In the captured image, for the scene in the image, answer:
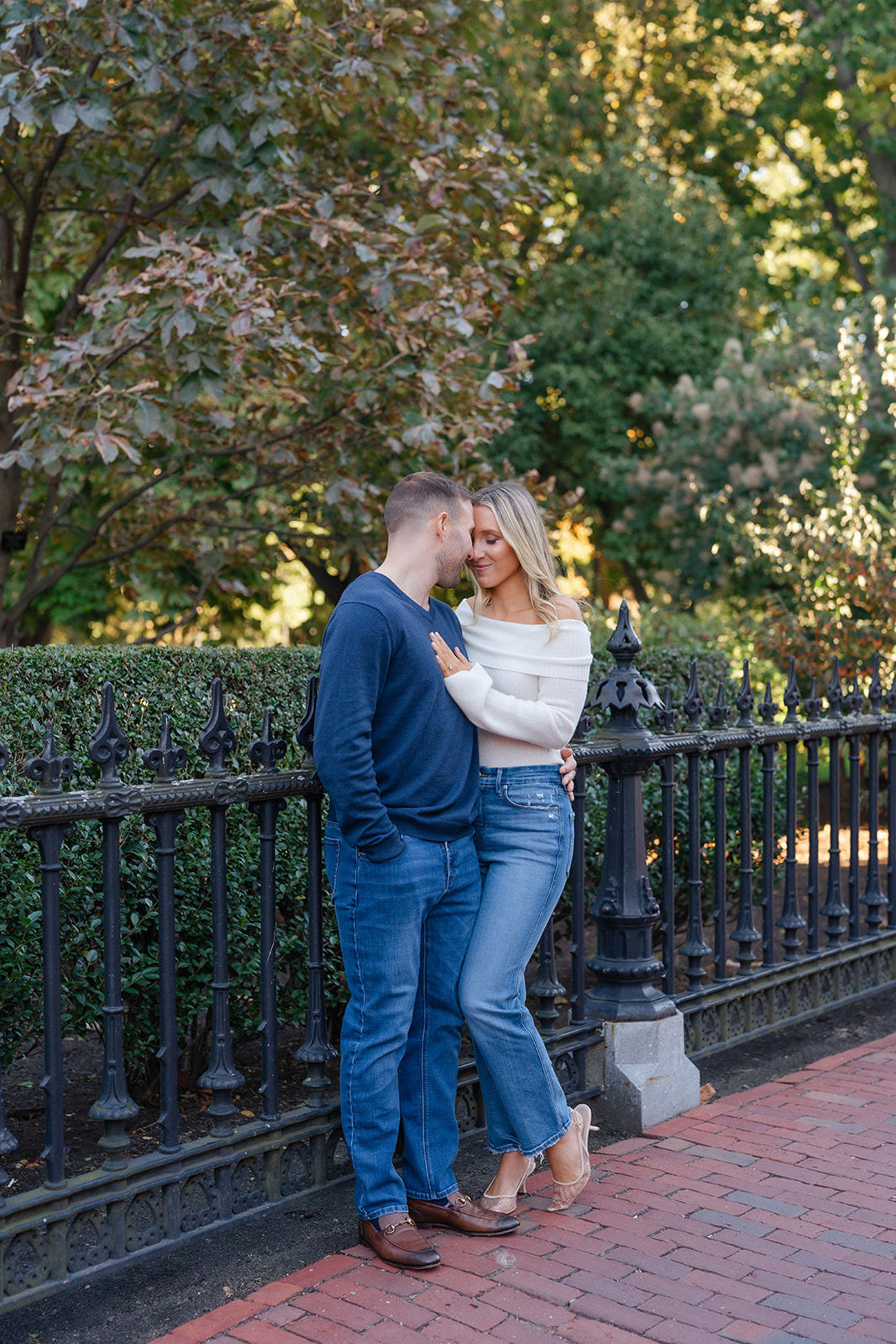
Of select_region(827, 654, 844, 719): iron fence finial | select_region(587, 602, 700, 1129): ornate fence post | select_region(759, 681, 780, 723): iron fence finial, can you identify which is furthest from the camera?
select_region(827, 654, 844, 719): iron fence finial

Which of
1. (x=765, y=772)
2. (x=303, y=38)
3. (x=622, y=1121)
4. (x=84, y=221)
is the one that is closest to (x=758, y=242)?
(x=84, y=221)

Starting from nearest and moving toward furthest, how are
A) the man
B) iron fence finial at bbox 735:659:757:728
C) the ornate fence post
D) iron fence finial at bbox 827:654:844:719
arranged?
the man, the ornate fence post, iron fence finial at bbox 735:659:757:728, iron fence finial at bbox 827:654:844:719

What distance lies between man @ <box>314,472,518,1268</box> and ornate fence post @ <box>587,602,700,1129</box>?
42.2 inches

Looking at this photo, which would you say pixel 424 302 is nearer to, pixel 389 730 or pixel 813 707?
pixel 813 707

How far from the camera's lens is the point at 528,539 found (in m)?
3.46

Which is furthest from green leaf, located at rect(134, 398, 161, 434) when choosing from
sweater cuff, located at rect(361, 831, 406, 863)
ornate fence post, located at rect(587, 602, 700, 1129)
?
sweater cuff, located at rect(361, 831, 406, 863)

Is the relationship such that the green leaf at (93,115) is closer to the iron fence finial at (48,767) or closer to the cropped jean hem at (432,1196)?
the iron fence finial at (48,767)

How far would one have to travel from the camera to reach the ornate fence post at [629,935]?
14.2ft

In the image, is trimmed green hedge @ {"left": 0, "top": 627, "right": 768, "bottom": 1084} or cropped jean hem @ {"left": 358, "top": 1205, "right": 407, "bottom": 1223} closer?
cropped jean hem @ {"left": 358, "top": 1205, "right": 407, "bottom": 1223}

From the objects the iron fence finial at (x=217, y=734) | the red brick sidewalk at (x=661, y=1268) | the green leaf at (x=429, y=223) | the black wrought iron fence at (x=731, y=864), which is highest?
the green leaf at (x=429, y=223)

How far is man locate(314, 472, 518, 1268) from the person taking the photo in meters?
3.03

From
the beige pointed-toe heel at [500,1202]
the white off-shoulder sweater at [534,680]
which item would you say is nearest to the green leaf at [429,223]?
the white off-shoulder sweater at [534,680]

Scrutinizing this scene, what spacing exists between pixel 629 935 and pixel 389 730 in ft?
5.48

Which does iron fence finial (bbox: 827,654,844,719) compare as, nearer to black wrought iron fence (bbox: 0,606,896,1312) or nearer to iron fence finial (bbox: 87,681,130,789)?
black wrought iron fence (bbox: 0,606,896,1312)
